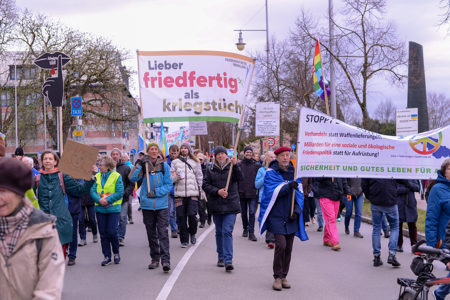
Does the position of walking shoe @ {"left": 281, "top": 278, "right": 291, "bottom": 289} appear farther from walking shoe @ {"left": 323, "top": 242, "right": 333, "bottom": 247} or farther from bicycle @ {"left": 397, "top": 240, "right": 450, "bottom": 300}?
walking shoe @ {"left": 323, "top": 242, "right": 333, "bottom": 247}

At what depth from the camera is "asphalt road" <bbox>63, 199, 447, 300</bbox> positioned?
673 cm

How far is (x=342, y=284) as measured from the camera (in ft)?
23.8

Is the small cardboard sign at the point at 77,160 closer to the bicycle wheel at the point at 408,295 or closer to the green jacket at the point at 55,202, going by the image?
the green jacket at the point at 55,202

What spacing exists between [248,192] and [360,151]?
4.26 m

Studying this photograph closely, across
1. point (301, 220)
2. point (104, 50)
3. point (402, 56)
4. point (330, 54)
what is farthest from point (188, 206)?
point (104, 50)

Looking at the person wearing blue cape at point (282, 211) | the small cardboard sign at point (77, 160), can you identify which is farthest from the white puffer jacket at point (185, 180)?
the small cardboard sign at point (77, 160)

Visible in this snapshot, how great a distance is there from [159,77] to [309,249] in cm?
430

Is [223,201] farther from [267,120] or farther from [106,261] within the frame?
[267,120]

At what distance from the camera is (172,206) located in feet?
40.1

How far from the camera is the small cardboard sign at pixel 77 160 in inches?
260

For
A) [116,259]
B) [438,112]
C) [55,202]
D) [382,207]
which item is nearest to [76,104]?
[116,259]

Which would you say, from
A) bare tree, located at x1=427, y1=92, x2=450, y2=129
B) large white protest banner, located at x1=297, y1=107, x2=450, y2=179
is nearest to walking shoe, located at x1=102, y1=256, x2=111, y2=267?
large white protest banner, located at x1=297, y1=107, x2=450, y2=179

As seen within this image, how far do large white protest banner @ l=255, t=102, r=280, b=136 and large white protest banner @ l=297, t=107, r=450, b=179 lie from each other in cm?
900

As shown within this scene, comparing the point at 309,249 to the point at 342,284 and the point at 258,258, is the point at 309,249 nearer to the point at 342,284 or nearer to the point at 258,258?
the point at 258,258
